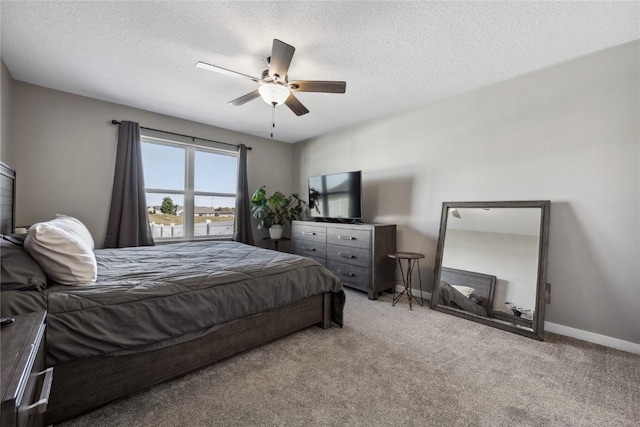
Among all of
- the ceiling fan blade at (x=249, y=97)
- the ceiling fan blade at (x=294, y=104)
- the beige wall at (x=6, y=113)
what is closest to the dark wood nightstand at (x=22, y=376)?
the ceiling fan blade at (x=249, y=97)

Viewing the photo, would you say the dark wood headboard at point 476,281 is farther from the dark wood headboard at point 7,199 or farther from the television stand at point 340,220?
the dark wood headboard at point 7,199

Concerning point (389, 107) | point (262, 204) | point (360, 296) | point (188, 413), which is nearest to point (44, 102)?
point (262, 204)

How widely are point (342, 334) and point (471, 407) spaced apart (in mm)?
1072

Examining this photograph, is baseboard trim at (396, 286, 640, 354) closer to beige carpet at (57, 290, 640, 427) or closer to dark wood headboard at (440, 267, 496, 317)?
beige carpet at (57, 290, 640, 427)

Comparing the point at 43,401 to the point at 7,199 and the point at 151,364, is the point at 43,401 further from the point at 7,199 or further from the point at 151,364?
the point at 7,199

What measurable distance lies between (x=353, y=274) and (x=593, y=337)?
2283 mm

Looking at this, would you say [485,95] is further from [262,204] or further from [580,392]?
[262,204]

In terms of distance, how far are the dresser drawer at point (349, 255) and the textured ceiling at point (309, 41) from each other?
6.21 ft

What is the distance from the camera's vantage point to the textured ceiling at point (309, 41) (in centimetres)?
185

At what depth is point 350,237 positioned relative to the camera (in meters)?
3.57

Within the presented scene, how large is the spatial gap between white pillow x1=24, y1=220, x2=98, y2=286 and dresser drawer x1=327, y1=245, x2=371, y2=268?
2.64m

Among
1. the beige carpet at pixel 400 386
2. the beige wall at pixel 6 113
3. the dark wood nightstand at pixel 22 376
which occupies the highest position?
the beige wall at pixel 6 113

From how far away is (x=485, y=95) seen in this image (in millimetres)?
2928

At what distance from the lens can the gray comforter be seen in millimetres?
1329
